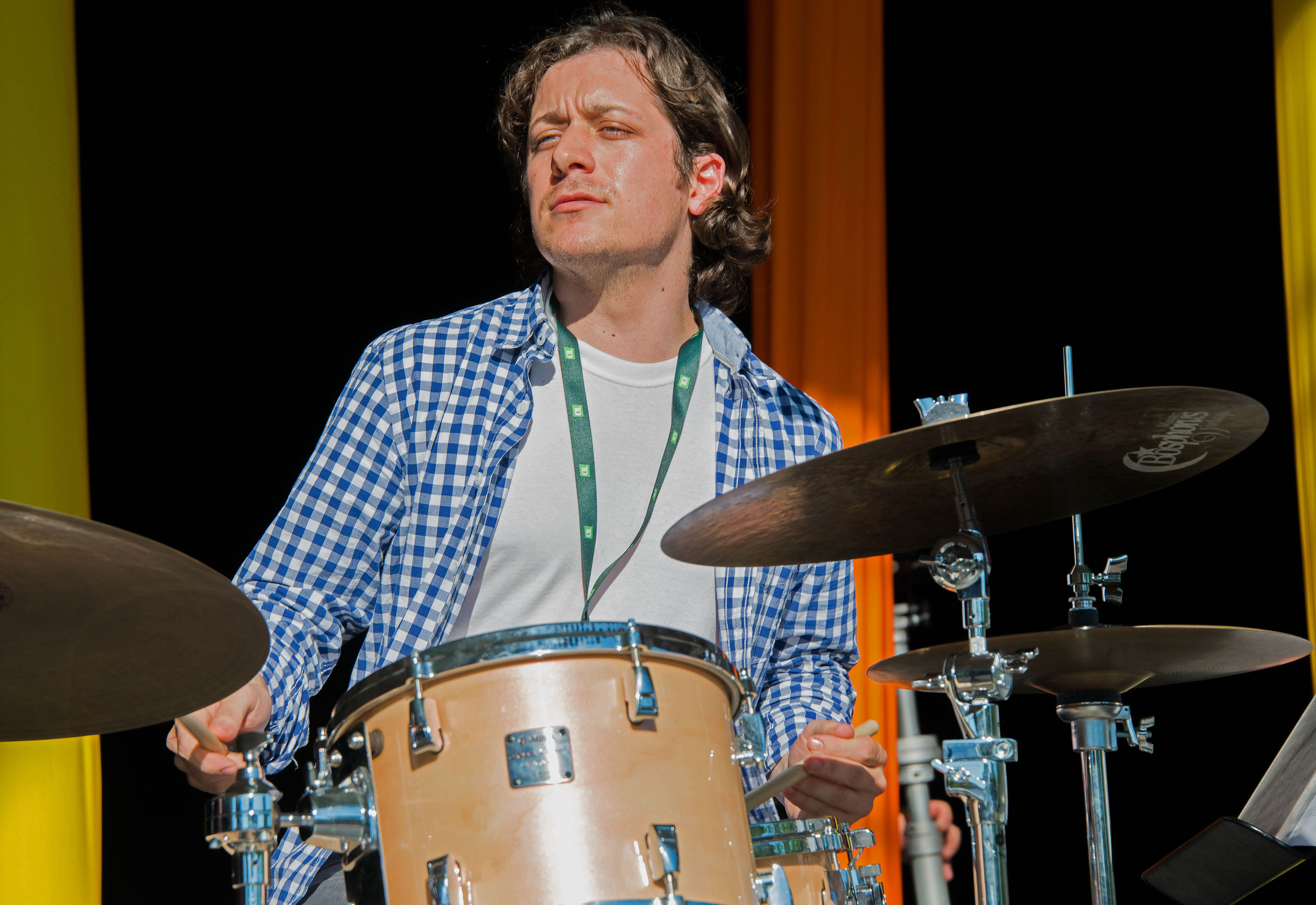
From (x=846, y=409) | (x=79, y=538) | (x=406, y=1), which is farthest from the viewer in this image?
(x=406, y=1)

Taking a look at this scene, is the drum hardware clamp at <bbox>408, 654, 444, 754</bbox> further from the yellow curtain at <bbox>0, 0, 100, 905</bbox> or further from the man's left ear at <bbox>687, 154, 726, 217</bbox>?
the man's left ear at <bbox>687, 154, 726, 217</bbox>

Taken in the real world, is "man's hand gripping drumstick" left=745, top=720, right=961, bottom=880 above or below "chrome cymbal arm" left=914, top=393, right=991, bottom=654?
below

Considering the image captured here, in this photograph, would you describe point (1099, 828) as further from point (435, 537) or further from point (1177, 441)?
point (435, 537)

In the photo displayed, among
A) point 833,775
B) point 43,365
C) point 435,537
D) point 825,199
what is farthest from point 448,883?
point 825,199

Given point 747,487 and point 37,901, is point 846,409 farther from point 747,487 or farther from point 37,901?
point 37,901

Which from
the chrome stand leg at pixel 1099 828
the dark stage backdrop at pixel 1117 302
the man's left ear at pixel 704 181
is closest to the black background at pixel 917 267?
the dark stage backdrop at pixel 1117 302

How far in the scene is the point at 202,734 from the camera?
1311 mm

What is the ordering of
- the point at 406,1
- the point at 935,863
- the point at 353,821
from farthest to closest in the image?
the point at 406,1
the point at 935,863
the point at 353,821

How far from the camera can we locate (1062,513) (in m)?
1.69

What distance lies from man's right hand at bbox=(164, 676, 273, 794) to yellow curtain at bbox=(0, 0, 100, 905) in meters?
0.87

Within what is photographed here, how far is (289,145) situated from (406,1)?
23.6 inches

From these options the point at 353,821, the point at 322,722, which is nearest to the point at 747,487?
the point at 353,821

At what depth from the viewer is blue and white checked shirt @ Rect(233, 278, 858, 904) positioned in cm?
184

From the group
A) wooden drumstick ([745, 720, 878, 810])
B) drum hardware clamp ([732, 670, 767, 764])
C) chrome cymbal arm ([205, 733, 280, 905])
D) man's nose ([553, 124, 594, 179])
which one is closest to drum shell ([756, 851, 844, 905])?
wooden drumstick ([745, 720, 878, 810])
